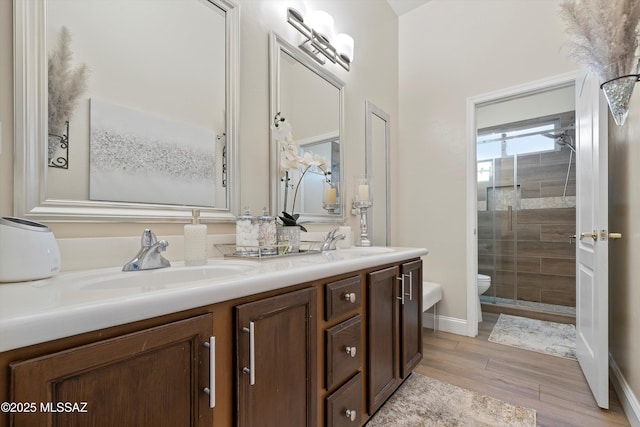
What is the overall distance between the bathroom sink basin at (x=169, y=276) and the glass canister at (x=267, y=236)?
0.17 meters

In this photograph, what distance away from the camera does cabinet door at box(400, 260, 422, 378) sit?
159cm

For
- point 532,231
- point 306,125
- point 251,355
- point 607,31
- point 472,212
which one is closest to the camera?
point 251,355

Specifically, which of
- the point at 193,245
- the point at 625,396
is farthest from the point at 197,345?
the point at 625,396

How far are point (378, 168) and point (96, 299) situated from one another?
2370mm

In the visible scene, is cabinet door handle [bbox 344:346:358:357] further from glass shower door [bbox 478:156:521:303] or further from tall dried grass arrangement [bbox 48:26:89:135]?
glass shower door [bbox 478:156:521:303]

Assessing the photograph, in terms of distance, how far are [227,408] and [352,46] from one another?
2.26m

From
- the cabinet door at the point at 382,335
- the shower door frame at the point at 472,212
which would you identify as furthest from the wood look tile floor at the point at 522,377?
the cabinet door at the point at 382,335

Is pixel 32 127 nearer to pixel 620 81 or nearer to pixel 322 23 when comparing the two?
pixel 322 23

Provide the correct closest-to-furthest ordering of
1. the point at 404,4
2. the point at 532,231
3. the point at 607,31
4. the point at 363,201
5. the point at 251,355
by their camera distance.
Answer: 1. the point at 251,355
2. the point at 607,31
3. the point at 363,201
4. the point at 404,4
5. the point at 532,231

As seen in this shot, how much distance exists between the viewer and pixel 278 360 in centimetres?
85

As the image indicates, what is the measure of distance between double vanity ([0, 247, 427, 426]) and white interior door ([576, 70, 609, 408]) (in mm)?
1233

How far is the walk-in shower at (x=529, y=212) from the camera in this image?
329 centimetres

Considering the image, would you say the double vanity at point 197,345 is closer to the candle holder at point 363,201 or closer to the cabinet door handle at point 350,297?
the cabinet door handle at point 350,297

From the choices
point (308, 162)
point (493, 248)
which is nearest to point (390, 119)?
point (308, 162)
